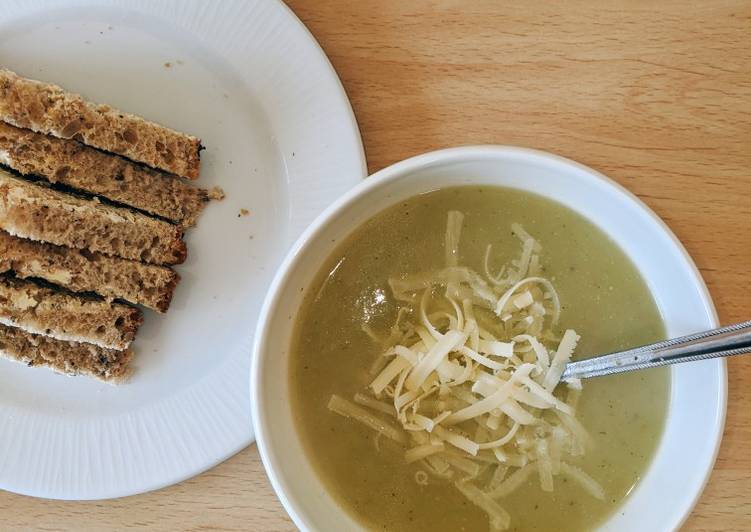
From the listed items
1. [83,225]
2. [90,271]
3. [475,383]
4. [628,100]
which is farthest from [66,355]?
[628,100]

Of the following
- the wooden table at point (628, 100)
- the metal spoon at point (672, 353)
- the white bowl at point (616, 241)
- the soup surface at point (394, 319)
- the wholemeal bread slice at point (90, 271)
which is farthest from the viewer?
the wholemeal bread slice at point (90, 271)

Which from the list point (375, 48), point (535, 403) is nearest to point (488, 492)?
point (535, 403)

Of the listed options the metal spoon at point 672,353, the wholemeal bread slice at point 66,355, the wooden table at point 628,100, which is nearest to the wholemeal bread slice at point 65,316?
the wholemeal bread slice at point 66,355

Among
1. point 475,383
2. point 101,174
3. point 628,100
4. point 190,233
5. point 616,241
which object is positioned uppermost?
point 628,100

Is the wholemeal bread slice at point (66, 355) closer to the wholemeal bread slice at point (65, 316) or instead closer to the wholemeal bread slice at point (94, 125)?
the wholemeal bread slice at point (65, 316)

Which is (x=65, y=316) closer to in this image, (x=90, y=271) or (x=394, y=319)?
(x=90, y=271)

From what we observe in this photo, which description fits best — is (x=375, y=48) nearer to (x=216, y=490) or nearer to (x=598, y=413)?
(x=598, y=413)

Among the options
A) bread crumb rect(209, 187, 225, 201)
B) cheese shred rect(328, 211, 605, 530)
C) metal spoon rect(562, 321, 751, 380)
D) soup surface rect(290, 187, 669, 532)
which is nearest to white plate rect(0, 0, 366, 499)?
bread crumb rect(209, 187, 225, 201)

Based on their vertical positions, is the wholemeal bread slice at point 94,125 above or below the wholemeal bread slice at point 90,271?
above
